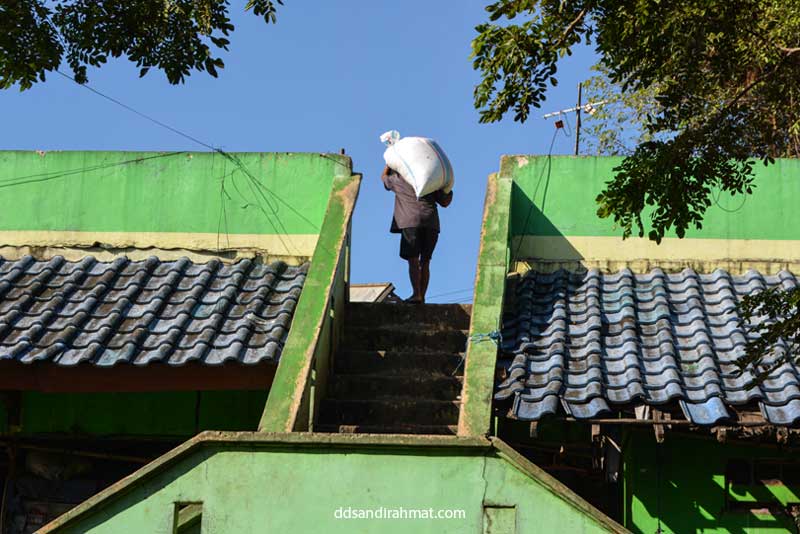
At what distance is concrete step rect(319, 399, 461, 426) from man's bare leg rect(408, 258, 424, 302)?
1.83 metres

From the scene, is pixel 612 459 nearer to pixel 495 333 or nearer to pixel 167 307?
pixel 495 333

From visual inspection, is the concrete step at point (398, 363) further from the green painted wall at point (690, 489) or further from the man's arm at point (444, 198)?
the man's arm at point (444, 198)

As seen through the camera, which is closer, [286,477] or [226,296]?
[286,477]

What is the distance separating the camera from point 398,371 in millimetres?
10828

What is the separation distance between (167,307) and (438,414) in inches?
97.5

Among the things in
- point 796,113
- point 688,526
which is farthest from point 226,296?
point 796,113

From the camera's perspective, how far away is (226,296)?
1099 centimetres

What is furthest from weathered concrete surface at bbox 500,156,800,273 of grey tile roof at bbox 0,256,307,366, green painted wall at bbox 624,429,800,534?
grey tile roof at bbox 0,256,307,366

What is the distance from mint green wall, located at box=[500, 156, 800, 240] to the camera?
472 inches

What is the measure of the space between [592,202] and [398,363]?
263cm

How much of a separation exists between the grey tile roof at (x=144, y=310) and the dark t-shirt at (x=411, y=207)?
42.6 inches

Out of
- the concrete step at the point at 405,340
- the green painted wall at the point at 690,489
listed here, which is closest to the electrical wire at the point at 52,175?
the concrete step at the point at 405,340

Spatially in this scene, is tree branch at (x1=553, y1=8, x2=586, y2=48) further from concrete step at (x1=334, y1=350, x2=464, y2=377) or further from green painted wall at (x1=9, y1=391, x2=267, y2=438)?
green painted wall at (x1=9, y1=391, x2=267, y2=438)

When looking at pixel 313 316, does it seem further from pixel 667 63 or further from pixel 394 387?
pixel 667 63
